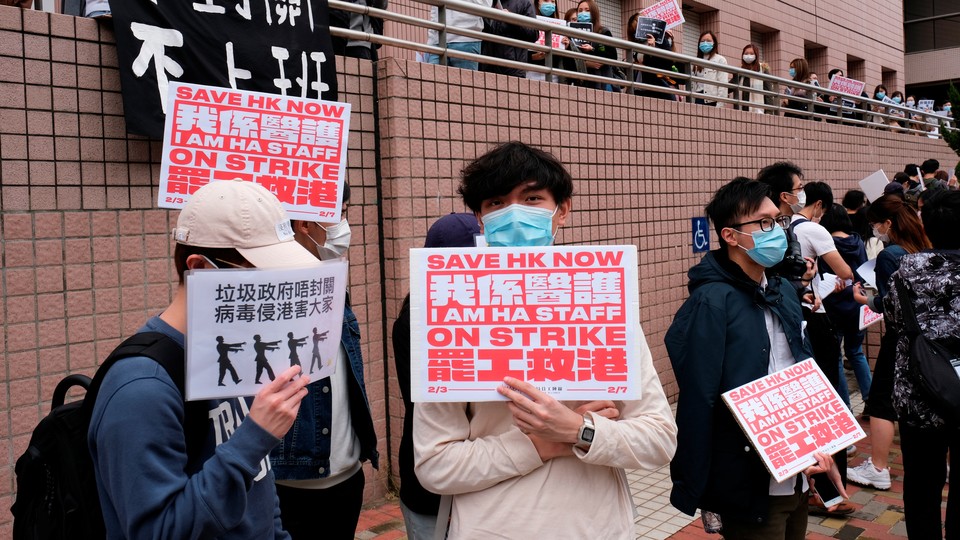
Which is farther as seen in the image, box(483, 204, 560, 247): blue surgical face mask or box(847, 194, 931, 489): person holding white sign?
box(847, 194, 931, 489): person holding white sign

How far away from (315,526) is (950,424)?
302 cm

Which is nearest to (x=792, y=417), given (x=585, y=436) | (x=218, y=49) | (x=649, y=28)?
(x=585, y=436)

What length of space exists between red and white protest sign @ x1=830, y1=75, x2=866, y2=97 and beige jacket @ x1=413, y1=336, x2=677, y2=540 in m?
11.4

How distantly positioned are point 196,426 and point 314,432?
1.06m

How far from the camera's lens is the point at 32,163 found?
379cm

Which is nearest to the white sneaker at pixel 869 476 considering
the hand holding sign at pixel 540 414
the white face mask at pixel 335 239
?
the white face mask at pixel 335 239

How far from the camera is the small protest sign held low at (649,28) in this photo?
334 inches

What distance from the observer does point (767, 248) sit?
3.42 meters

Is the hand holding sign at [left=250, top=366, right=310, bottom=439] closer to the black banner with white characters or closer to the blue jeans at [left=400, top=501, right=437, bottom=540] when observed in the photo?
the blue jeans at [left=400, top=501, right=437, bottom=540]

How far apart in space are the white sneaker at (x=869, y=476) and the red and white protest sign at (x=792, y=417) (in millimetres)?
2988

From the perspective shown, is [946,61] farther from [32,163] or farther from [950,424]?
[32,163]

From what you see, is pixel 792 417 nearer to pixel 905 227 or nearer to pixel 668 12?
pixel 905 227

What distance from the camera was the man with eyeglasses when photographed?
10.2 ft

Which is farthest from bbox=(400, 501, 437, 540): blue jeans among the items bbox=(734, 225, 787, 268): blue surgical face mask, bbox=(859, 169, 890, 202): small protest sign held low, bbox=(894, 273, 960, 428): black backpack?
bbox=(859, 169, 890, 202): small protest sign held low
